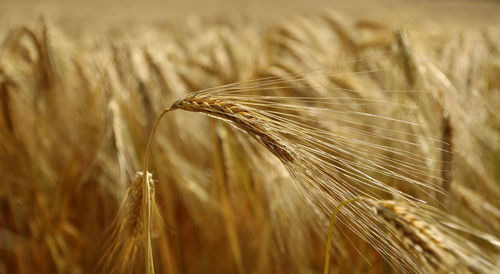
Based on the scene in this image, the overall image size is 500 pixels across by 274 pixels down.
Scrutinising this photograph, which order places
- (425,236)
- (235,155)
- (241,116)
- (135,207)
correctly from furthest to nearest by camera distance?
(235,155), (135,207), (241,116), (425,236)

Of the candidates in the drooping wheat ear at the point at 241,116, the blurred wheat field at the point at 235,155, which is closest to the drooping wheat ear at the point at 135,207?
the blurred wheat field at the point at 235,155

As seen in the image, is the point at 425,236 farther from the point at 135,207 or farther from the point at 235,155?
the point at 235,155

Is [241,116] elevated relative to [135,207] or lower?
elevated

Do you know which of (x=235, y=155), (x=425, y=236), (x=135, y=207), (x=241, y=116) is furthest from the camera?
(x=235, y=155)

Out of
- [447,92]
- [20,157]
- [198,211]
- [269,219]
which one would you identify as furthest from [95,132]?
[447,92]

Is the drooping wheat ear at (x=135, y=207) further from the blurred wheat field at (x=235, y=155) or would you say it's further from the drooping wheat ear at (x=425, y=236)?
the drooping wheat ear at (x=425, y=236)

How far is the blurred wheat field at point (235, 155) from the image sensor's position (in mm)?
717

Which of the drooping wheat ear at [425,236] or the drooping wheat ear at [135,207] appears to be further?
the drooping wheat ear at [135,207]

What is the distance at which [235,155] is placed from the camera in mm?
1146

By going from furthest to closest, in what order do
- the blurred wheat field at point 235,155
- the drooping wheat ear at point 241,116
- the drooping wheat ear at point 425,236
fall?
the blurred wheat field at point 235,155 → the drooping wheat ear at point 241,116 → the drooping wheat ear at point 425,236

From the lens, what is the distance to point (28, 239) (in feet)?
5.03

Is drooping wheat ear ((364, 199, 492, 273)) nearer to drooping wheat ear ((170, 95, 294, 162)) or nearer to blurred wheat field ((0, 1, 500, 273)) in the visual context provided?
blurred wheat field ((0, 1, 500, 273))

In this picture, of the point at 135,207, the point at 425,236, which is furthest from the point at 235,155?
the point at 425,236

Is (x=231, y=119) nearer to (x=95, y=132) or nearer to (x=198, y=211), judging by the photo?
(x=198, y=211)
